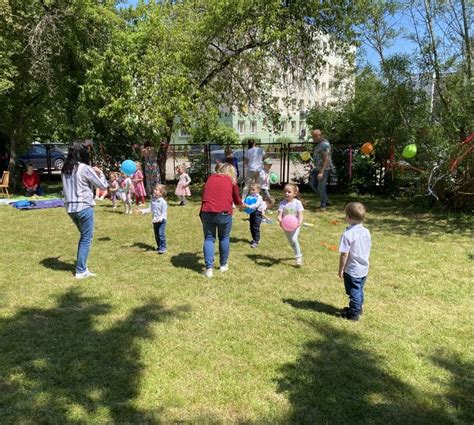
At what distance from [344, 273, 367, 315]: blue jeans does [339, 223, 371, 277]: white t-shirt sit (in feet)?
0.17

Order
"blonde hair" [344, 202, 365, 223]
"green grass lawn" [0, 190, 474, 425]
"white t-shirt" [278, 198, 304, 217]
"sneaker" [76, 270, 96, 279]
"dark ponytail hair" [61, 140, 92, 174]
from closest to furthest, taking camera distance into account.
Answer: "green grass lawn" [0, 190, 474, 425] < "blonde hair" [344, 202, 365, 223] < "dark ponytail hair" [61, 140, 92, 174] < "sneaker" [76, 270, 96, 279] < "white t-shirt" [278, 198, 304, 217]

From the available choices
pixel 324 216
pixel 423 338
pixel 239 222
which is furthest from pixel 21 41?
pixel 423 338

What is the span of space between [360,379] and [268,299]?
70.7 inches

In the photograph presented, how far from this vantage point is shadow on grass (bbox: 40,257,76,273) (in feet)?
20.8

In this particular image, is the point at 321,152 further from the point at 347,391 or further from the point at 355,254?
the point at 347,391

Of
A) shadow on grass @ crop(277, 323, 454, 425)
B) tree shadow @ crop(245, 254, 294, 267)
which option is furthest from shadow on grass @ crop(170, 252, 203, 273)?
shadow on grass @ crop(277, 323, 454, 425)

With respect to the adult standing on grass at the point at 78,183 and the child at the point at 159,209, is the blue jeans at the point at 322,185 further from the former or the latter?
the adult standing on grass at the point at 78,183

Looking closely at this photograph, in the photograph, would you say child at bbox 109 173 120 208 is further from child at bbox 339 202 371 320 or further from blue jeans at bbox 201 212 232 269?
child at bbox 339 202 371 320

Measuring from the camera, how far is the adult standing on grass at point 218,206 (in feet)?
18.8

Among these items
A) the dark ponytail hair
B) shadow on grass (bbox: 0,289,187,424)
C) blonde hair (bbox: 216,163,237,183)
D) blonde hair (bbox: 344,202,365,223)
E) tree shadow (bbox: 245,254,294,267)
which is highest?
the dark ponytail hair

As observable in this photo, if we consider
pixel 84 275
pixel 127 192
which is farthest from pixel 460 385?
pixel 127 192

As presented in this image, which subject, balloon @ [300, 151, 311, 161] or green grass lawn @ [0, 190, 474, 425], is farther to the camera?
balloon @ [300, 151, 311, 161]

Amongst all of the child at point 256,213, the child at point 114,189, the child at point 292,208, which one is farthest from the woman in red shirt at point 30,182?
the child at point 292,208

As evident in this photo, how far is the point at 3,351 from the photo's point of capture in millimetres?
3920
